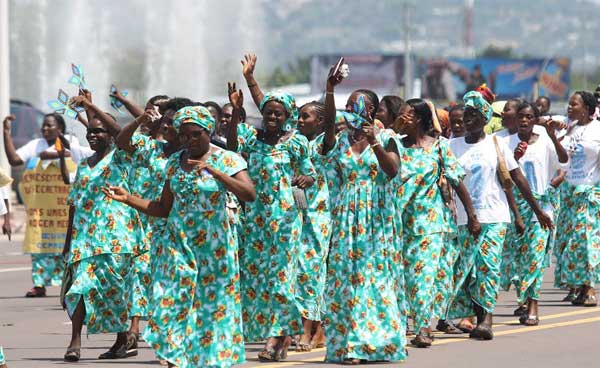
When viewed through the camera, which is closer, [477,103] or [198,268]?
[198,268]

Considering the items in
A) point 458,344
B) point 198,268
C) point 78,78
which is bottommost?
point 458,344

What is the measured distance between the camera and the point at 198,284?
9.69 metres

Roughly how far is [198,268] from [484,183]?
363cm

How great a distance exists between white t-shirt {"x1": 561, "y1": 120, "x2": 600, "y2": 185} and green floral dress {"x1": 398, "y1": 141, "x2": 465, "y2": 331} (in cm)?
370

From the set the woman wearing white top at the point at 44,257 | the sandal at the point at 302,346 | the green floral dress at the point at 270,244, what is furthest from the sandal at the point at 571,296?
the woman wearing white top at the point at 44,257

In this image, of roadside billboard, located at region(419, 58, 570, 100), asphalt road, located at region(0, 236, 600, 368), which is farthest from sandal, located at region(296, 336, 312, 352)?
roadside billboard, located at region(419, 58, 570, 100)

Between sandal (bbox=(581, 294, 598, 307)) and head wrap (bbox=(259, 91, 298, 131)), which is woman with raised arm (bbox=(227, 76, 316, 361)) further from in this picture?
sandal (bbox=(581, 294, 598, 307))

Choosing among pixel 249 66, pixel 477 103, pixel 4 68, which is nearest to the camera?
pixel 249 66

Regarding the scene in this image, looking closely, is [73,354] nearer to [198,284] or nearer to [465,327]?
[198,284]

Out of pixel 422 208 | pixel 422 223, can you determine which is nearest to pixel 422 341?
pixel 422 223

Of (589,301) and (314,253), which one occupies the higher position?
(314,253)

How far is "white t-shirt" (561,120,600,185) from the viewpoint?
15.5 meters

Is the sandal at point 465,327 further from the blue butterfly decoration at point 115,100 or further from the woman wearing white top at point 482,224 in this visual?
the blue butterfly decoration at point 115,100

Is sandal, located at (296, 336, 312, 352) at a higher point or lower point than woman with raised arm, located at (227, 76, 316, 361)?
lower
